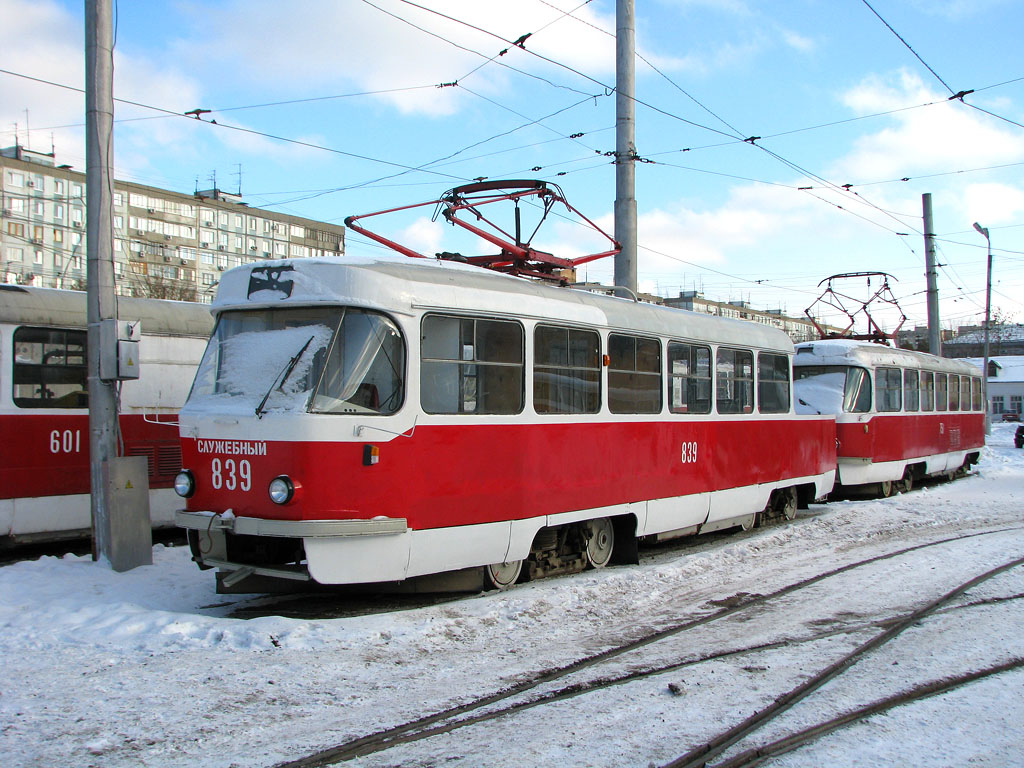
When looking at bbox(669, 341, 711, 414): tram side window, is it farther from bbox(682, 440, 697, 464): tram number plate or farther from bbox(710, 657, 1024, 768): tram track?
bbox(710, 657, 1024, 768): tram track

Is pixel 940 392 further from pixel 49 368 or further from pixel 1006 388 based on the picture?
pixel 1006 388

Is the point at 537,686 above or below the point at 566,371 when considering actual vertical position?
below

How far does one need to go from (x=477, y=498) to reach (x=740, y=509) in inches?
209

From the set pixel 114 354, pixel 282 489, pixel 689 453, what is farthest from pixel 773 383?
pixel 114 354

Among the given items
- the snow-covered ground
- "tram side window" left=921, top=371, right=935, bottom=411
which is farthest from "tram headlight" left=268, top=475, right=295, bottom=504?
"tram side window" left=921, top=371, right=935, bottom=411

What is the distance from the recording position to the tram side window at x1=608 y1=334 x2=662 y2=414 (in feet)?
30.5

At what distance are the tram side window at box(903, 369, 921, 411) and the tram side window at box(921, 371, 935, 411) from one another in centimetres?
28

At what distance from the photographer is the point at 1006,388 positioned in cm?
7219

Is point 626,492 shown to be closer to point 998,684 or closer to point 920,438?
point 998,684

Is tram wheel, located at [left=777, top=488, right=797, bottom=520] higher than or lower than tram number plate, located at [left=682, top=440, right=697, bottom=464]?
lower

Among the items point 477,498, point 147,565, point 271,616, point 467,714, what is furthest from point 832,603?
point 147,565

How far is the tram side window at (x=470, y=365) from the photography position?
7368 millimetres

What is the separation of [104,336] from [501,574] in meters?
4.49

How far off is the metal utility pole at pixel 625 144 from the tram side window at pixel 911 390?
8.25 meters
